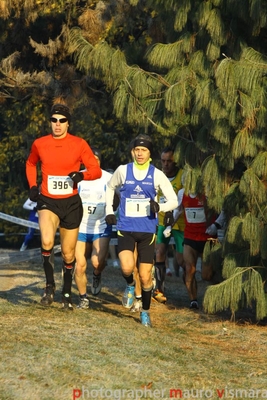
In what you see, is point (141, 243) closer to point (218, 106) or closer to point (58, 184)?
point (58, 184)

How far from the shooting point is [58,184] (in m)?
10.3

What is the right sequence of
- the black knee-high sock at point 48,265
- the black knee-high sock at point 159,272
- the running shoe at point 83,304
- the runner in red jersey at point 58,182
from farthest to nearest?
the black knee-high sock at point 159,272, the running shoe at point 83,304, the black knee-high sock at point 48,265, the runner in red jersey at point 58,182

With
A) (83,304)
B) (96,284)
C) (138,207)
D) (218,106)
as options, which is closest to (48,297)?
(83,304)

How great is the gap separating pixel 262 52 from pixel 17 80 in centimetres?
583

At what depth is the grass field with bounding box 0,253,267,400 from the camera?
706 centimetres

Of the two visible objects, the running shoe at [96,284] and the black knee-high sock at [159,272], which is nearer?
the running shoe at [96,284]

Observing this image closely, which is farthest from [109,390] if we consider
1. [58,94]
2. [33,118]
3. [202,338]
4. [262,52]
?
[33,118]

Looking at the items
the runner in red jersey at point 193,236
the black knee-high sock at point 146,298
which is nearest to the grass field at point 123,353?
the black knee-high sock at point 146,298

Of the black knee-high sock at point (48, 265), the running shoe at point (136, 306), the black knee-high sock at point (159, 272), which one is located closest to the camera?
the black knee-high sock at point (48, 265)

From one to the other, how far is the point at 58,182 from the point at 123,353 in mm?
2521

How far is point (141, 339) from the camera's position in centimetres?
927

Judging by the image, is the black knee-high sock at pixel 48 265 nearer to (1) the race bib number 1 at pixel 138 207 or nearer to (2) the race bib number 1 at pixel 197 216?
(1) the race bib number 1 at pixel 138 207

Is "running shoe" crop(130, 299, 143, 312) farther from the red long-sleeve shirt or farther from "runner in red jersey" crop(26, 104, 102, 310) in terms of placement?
the red long-sleeve shirt

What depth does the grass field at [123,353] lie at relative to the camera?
7.06 metres
